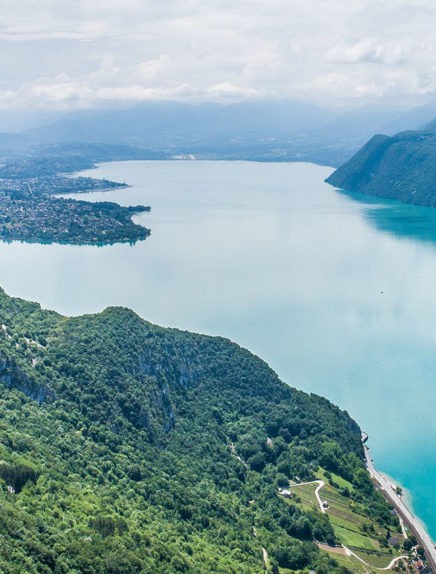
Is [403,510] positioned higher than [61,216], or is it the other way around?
[61,216]

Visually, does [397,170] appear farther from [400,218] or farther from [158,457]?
[158,457]

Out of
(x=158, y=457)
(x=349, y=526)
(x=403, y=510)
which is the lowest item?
(x=403, y=510)

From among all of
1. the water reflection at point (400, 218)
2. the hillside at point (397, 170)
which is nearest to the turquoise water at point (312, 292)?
the water reflection at point (400, 218)

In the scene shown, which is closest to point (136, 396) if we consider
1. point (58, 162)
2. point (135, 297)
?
point (135, 297)

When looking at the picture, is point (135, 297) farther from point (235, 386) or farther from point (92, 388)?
point (92, 388)

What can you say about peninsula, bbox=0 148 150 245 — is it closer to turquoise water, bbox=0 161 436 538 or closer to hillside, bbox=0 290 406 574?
turquoise water, bbox=0 161 436 538

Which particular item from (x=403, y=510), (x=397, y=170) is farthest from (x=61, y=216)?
(x=403, y=510)

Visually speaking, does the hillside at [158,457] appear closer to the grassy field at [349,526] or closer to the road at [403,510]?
the grassy field at [349,526]
